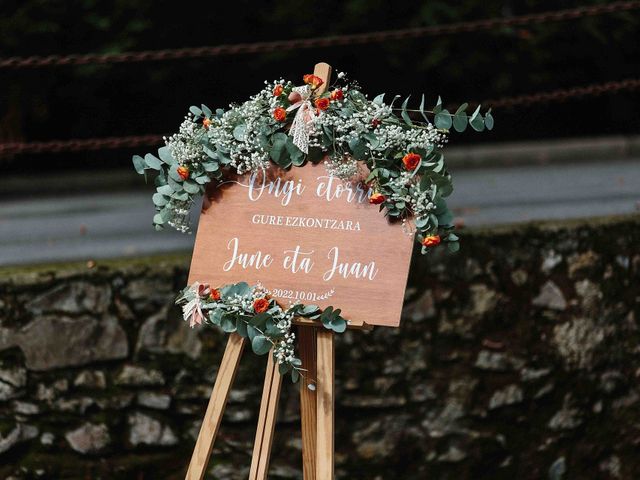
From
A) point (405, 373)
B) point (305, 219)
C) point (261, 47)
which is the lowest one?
point (405, 373)

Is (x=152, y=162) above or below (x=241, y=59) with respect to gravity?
below

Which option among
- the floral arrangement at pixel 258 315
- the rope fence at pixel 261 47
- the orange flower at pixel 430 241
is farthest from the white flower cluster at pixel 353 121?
the rope fence at pixel 261 47

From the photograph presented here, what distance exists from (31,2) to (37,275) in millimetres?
2304

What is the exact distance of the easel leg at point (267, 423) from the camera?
2014mm

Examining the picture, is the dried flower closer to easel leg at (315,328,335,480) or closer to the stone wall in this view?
easel leg at (315,328,335,480)

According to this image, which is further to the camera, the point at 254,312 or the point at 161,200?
the point at 161,200

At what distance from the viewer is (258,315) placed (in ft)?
6.30

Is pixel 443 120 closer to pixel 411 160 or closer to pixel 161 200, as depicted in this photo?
pixel 411 160

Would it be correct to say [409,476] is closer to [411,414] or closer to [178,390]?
[411,414]

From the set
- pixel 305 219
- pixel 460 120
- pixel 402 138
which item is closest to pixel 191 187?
pixel 305 219

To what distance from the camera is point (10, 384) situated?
8.70ft

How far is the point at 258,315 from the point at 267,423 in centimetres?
28

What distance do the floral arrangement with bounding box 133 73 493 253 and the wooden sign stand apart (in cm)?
4

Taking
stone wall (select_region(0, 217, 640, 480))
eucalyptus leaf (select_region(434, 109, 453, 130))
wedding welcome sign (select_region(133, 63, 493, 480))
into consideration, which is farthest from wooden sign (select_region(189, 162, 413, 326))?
stone wall (select_region(0, 217, 640, 480))
